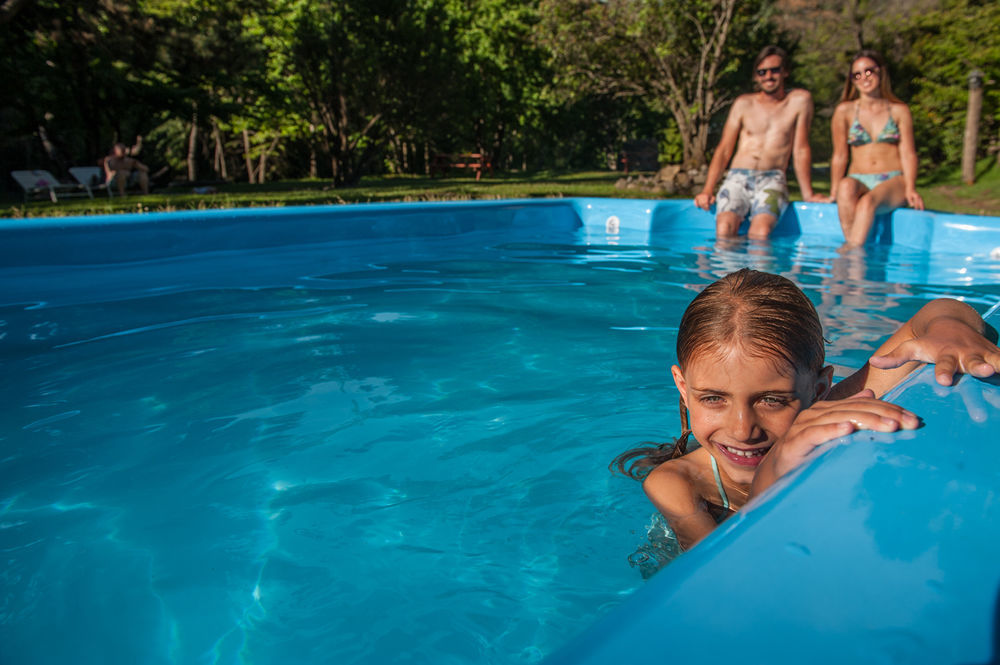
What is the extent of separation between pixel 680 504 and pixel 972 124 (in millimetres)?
13588

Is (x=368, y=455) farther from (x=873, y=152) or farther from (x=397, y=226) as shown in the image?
(x=873, y=152)

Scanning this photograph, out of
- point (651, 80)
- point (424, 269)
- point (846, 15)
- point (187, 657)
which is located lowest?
point (187, 657)

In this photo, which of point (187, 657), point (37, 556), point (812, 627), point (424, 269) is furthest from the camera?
point (424, 269)

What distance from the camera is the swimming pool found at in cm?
167

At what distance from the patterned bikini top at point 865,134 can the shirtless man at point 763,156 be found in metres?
0.44

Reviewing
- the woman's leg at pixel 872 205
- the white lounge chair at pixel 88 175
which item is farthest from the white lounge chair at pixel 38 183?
the woman's leg at pixel 872 205

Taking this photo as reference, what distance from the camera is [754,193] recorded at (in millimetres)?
7512

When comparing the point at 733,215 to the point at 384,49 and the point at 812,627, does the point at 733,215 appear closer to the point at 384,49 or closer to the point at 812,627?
the point at 812,627

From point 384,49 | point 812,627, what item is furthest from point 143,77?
point 812,627

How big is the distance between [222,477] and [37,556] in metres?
0.62

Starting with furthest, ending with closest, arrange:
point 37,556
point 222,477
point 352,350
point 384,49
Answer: point 384,49 < point 352,350 < point 222,477 < point 37,556

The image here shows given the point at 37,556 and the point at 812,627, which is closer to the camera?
the point at 812,627

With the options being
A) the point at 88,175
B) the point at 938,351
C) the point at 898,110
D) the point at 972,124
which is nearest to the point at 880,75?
the point at 898,110

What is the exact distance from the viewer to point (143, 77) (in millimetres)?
18688
